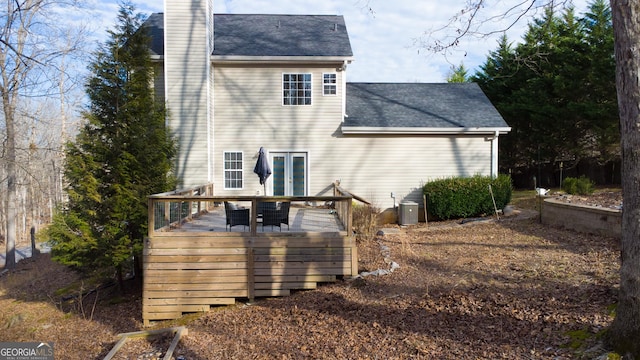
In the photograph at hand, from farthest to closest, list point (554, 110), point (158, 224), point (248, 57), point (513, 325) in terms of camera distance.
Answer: point (554, 110) < point (248, 57) < point (158, 224) < point (513, 325)

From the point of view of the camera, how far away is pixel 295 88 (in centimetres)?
1331

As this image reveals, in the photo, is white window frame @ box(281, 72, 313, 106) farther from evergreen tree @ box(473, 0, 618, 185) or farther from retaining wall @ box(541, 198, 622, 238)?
evergreen tree @ box(473, 0, 618, 185)

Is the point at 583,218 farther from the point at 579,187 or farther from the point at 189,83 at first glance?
the point at 189,83

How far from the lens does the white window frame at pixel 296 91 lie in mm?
13277

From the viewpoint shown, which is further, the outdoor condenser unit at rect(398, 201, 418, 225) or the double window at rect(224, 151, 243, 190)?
the double window at rect(224, 151, 243, 190)

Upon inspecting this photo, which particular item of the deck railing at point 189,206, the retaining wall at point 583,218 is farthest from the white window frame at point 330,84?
the retaining wall at point 583,218

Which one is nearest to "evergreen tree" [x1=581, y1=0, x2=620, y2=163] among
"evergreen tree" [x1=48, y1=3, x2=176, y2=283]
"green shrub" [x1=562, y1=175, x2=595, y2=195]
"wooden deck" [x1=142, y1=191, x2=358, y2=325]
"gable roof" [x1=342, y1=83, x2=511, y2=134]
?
"green shrub" [x1=562, y1=175, x2=595, y2=195]

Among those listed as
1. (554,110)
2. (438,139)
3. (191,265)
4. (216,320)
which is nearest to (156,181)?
(191,265)

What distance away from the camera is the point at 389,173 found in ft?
44.3

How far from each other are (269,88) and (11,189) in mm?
11783

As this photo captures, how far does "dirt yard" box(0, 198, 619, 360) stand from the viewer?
4.40 meters

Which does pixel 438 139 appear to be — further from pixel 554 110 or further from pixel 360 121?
pixel 554 110

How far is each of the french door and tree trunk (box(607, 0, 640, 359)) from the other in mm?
10224

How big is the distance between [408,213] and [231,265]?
7.18 metres
